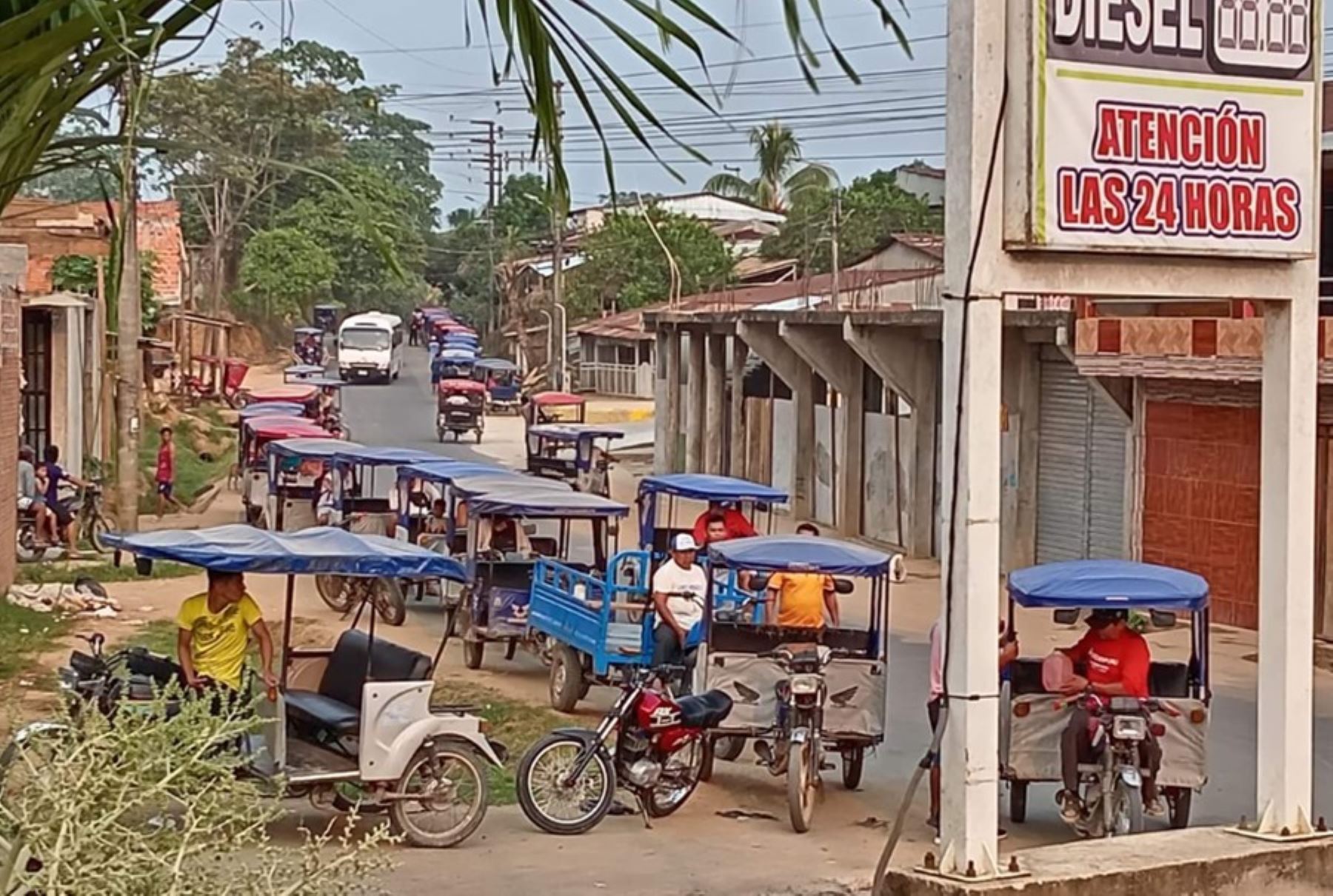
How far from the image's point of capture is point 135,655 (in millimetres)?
11312

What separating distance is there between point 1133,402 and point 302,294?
2233 inches

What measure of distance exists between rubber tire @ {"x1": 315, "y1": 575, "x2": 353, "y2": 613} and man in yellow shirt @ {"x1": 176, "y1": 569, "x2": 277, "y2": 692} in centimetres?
1003

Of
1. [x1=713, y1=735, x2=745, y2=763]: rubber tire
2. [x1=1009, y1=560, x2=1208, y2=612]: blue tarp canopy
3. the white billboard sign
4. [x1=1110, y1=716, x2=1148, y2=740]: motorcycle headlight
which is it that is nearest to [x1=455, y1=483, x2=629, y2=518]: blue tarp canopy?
[x1=713, y1=735, x2=745, y2=763]: rubber tire

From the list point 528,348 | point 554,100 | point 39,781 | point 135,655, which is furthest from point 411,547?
point 528,348

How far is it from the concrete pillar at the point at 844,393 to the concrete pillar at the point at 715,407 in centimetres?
660

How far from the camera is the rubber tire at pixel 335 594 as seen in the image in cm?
2125

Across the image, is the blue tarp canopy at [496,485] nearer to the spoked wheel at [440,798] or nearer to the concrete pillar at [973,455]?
the spoked wheel at [440,798]

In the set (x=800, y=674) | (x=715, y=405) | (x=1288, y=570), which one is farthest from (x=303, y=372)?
(x=1288, y=570)

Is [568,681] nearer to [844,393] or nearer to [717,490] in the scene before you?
[717,490]

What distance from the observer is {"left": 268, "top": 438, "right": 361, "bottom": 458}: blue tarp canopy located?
2605cm

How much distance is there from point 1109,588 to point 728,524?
792 cm

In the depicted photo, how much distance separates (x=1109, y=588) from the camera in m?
11.1

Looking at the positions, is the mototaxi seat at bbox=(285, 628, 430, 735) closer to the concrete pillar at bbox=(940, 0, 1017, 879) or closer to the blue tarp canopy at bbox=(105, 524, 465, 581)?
the blue tarp canopy at bbox=(105, 524, 465, 581)

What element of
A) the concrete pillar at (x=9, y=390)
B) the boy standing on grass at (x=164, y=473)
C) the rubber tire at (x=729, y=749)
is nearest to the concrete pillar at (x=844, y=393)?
the boy standing on grass at (x=164, y=473)
